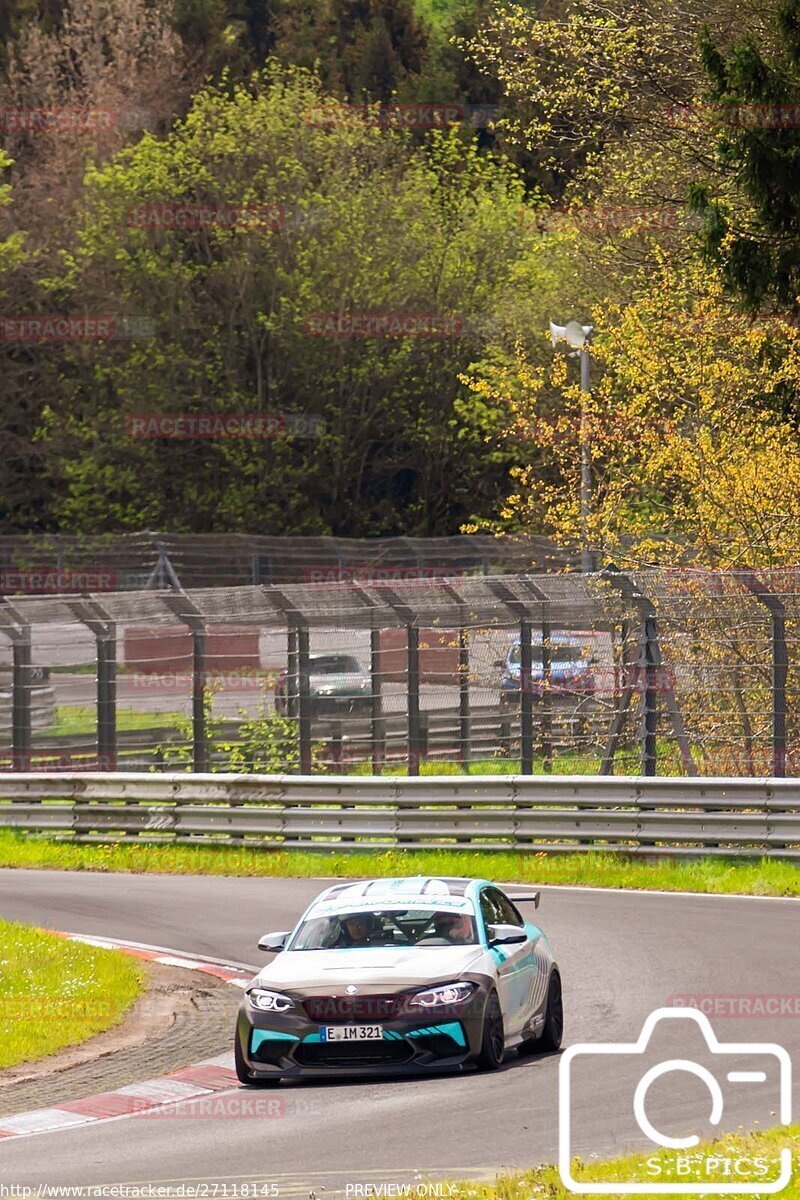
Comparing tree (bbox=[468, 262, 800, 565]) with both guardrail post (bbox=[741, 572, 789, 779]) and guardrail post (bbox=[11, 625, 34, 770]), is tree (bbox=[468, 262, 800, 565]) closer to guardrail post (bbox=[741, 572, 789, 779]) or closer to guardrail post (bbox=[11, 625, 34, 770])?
guardrail post (bbox=[741, 572, 789, 779])

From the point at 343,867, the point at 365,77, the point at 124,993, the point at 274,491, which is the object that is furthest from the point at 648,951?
the point at 365,77

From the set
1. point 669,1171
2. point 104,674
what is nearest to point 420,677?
point 104,674

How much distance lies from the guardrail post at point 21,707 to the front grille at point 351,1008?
685 inches

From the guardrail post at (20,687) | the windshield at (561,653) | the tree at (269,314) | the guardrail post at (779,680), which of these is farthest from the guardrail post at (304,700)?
the tree at (269,314)

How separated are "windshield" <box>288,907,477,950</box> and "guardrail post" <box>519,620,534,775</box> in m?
11.6

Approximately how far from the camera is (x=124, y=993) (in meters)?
15.4

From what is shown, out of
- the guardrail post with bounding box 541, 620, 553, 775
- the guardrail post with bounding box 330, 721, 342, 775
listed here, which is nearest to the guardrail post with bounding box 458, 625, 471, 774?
the guardrail post with bounding box 541, 620, 553, 775

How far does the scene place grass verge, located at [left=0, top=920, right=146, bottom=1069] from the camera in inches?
535

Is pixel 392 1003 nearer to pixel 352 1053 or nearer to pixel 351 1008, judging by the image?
pixel 351 1008

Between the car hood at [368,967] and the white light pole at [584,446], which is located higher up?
the white light pole at [584,446]

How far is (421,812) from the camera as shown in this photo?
78.3 feet

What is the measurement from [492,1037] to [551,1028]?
101cm

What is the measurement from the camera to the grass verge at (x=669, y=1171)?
7.81 metres

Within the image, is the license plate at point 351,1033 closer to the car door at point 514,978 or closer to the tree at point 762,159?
the car door at point 514,978
